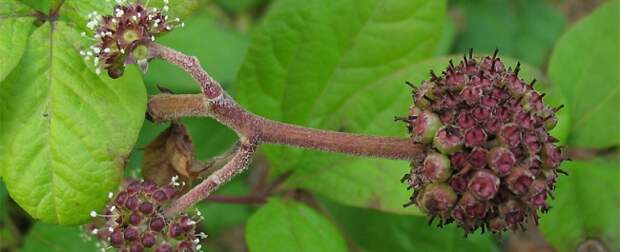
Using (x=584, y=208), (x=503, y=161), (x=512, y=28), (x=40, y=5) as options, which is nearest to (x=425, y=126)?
(x=503, y=161)

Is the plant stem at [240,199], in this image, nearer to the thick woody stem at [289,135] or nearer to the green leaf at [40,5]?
the thick woody stem at [289,135]

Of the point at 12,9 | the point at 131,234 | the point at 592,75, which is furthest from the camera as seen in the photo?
the point at 592,75

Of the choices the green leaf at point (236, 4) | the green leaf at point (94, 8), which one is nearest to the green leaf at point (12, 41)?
the green leaf at point (94, 8)

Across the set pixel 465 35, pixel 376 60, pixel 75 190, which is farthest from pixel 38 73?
pixel 465 35

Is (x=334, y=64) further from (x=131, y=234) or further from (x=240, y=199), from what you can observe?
(x=131, y=234)

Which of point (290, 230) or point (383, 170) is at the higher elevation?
point (383, 170)

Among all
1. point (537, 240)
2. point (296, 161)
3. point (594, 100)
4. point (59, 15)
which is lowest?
point (537, 240)

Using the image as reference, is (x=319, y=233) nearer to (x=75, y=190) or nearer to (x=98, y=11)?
(x=75, y=190)
